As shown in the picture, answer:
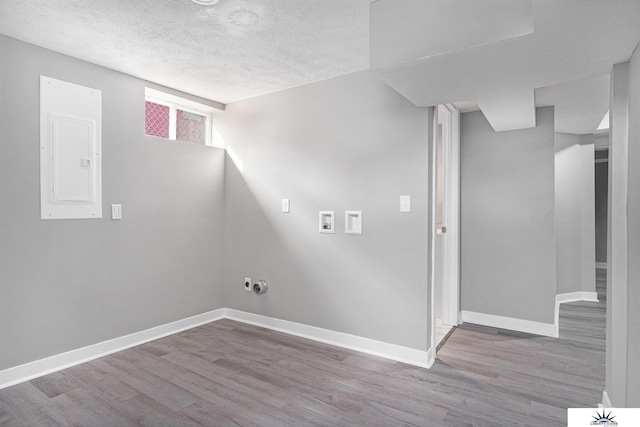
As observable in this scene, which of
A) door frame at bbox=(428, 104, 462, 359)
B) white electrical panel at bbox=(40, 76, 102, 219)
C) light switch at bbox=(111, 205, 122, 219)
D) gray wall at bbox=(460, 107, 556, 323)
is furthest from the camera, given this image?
door frame at bbox=(428, 104, 462, 359)

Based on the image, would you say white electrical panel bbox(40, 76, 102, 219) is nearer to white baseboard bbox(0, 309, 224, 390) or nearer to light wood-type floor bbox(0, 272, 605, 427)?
white baseboard bbox(0, 309, 224, 390)

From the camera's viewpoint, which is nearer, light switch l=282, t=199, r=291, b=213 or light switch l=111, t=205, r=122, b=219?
light switch l=111, t=205, r=122, b=219

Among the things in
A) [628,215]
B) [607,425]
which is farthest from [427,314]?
[628,215]

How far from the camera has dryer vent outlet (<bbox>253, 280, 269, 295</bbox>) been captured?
11.8 ft

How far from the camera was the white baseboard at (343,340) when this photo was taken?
2.81 m

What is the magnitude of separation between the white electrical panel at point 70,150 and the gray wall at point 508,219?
11.5 ft

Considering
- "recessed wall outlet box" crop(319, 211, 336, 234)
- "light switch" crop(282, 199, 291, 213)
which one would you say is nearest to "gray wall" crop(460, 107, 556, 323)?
"recessed wall outlet box" crop(319, 211, 336, 234)

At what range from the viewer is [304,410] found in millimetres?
2162

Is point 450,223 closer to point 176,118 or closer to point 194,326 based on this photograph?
point 194,326

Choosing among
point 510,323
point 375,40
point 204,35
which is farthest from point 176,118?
point 510,323

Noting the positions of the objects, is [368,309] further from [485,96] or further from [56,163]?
[56,163]

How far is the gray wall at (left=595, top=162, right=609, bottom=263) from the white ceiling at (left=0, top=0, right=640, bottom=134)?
5.36 meters

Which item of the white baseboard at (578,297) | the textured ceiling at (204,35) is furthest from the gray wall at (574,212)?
the textured ceiling at (204,35)

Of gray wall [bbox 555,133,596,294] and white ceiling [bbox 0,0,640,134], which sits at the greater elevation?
white ceiling [bbox 0,0,640,134]
